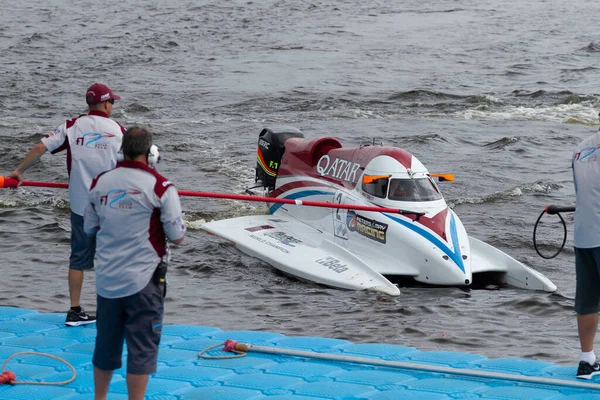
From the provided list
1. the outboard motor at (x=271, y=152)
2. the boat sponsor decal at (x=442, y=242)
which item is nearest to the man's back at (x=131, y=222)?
the boat sponsor decal at (x=442, y=242)

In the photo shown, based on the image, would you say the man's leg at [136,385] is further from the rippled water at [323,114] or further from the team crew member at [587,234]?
the rippled water at [323,114]

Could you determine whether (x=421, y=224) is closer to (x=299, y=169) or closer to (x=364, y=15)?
(x=299, y=169)

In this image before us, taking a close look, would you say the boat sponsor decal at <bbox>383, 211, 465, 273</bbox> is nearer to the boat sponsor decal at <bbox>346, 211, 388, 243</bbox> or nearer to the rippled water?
the boat sponsor decal at <bbox>346, 211, 388, 243</bbox>

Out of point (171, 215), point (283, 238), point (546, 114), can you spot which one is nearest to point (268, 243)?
point (283, 238)

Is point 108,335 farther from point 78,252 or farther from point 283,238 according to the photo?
point 283,238

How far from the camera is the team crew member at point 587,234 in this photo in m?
6.05

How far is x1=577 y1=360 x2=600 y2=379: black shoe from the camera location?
21.1 feet

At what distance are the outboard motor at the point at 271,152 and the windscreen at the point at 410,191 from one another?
2830 mm

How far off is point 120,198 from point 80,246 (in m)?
2.20

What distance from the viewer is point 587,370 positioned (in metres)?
6.44

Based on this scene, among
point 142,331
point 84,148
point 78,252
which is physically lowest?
point 78,252

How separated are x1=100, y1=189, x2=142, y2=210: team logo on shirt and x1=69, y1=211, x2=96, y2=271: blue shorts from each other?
82.4 inches

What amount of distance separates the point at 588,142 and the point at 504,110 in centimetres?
2087

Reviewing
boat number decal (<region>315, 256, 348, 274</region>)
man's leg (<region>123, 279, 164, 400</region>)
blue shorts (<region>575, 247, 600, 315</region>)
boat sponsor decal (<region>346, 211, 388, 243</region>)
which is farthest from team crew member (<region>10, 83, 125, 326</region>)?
boat sponsor decal (<region>346, 211, 388, 243</region>)
